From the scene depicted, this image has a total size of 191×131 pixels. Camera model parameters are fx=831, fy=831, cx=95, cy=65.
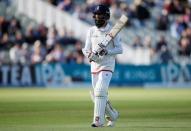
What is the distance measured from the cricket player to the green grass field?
318mm

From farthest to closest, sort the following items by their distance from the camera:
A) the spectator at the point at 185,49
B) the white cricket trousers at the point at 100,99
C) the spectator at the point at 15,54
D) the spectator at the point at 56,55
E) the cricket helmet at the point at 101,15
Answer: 1. the spectator at the point at 185,49
2. the spectator at the point at 56,55
3. the spectator at the point at 15,54
4. the cricket helmet at the point at 101,15
5. the white cricket trousers at the point at 100,99

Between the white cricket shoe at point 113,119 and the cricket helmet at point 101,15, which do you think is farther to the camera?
the white cricket shoe at point 113,119

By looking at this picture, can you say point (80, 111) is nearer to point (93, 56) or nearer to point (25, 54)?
point (93, 56)

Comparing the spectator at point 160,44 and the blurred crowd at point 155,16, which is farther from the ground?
the blurred crowd at point 155,16

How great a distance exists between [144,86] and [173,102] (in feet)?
34.8

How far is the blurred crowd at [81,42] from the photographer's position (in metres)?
34.2

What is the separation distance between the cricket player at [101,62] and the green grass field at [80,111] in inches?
12.5

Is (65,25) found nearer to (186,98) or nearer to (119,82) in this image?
(119,82)

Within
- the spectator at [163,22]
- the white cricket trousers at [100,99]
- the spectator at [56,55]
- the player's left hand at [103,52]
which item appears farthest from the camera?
the spectator at [163,22]

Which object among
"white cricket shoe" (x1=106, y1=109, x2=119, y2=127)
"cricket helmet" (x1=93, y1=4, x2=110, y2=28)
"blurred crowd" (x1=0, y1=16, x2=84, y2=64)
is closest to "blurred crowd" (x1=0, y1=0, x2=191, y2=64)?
"blurred crowd" (x1=0, y1=16, x2=84, y2=64)

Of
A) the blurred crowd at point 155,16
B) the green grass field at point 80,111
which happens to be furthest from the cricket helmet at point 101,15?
the blurred crowd at point 155,16

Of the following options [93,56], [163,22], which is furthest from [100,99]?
[163,22]

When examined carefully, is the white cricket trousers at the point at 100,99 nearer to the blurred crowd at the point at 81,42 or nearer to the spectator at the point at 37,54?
the blurred crowd at the point at 81,42

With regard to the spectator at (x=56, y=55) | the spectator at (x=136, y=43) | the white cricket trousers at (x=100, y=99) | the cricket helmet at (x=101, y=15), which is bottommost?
the white cricket trousers at (x=100, y=99)
